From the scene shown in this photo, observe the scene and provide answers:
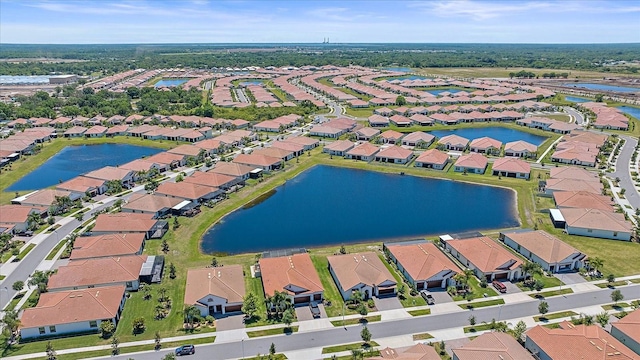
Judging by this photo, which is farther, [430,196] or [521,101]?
[521,101]

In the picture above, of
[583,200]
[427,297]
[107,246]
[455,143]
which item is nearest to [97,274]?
[107,246]

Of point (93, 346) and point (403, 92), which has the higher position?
point (403, 92)

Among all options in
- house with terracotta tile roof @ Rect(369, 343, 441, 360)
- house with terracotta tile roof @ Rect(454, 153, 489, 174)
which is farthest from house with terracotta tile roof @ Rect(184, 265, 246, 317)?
house with terracotta tile roof @ Rect(454, 153, 489, 174)

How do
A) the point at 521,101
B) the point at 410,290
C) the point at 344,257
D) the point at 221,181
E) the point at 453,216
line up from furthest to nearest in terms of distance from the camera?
the point at 521,101
the point at 221,181
the point at 453,216
the point at 344,257
the point at 410,290

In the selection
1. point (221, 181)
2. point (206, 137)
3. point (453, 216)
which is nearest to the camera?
point (453, 216)

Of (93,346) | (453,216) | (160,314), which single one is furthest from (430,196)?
(93,346)

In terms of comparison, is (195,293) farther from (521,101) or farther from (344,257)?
(521,101)
